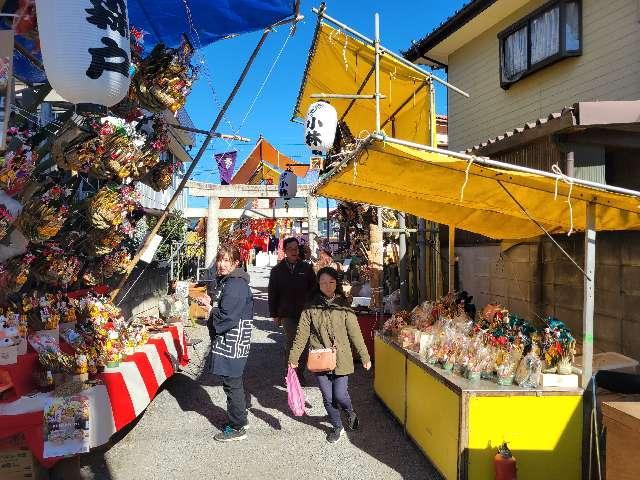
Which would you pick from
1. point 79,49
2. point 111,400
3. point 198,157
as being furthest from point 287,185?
point 79,49

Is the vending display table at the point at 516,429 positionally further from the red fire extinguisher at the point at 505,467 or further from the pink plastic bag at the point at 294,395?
the pink plastic bag at the point at 294,395

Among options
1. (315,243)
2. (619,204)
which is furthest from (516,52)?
(315,243)

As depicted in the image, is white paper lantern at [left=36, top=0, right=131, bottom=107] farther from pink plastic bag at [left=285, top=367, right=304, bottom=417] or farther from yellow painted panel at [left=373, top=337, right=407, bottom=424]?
yellow painted panel at [left=373, top=337, right=407, bottom=424]

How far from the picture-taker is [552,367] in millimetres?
4297

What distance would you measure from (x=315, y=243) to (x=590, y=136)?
807 inches

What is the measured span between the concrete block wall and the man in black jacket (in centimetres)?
300

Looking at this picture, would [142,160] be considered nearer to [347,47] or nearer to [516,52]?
[347,47]

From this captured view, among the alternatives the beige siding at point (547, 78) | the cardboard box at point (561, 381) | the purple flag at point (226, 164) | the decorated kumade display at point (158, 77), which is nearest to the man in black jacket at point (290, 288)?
the decorated kumade display at point (158, 77)

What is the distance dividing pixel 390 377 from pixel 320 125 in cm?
451

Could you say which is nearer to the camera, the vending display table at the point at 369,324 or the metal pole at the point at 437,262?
the vending display table at the point at 369,324

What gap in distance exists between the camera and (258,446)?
17.8 feet

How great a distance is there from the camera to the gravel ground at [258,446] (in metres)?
4.79

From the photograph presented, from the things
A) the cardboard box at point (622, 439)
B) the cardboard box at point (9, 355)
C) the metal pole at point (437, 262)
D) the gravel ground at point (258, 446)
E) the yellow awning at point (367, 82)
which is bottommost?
the gravel ground at point (258, 446)

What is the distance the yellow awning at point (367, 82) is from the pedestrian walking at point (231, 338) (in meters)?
3.65
